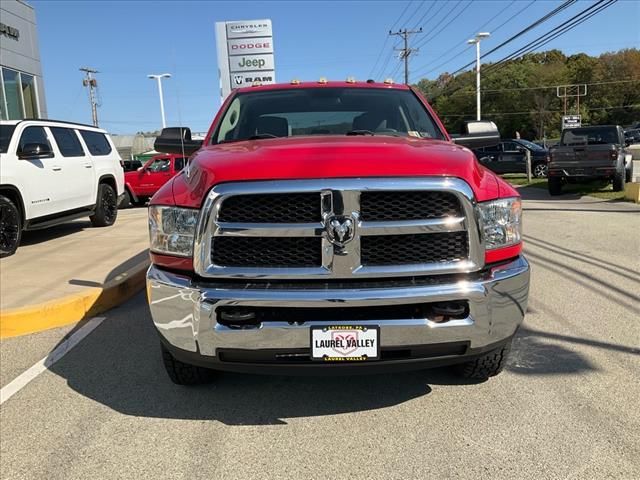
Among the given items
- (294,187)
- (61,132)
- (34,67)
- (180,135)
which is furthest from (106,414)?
(34,67)

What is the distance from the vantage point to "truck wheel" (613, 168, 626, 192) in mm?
14053

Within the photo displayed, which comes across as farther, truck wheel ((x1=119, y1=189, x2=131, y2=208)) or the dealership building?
truck wheel ((x1=119, y1=189, x2=131, y2=208))

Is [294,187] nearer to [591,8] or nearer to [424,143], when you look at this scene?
[424,143]

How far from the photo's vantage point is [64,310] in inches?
181

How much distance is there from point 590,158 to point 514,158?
8.27 m

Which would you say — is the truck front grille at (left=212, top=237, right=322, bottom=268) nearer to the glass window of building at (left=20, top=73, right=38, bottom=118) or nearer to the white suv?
the white suv

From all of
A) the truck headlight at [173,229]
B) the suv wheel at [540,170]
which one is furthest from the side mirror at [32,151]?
the suv wheel at [540,170]

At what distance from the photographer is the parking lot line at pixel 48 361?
335 cm

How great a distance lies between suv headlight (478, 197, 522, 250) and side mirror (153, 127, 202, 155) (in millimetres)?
2475

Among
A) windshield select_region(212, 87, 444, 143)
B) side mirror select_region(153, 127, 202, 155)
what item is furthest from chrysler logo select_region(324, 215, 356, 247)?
side mirror select_region(153, 127, 202, 155)

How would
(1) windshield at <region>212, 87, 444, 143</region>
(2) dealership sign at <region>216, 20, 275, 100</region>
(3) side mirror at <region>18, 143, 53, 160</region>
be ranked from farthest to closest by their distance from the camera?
1. (2) dealership sign at <region>216, 20, 275, 100</region>
2. (3) side mirror at <region>18, 143, 53, 160</region>
3. (1) windshield at <region>212, 87, 444, 143</region>

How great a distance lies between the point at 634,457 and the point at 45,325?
429 centimetres

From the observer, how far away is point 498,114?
282 feet

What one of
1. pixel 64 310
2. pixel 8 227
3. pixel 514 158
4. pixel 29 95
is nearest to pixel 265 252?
pixel 64 310
